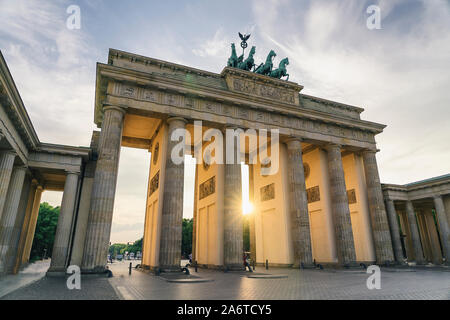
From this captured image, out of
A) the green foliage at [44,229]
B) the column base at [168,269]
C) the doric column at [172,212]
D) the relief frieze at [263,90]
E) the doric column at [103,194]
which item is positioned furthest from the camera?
the green foliage at [44,229]

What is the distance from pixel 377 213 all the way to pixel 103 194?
927 inches

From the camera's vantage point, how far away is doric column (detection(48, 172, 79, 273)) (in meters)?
16.0

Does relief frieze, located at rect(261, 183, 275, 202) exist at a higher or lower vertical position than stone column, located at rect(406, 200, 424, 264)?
higher

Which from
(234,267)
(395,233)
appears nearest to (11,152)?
(234,267)

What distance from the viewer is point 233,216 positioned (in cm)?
1997

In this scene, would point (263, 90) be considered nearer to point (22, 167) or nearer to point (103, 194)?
point (103, 194)

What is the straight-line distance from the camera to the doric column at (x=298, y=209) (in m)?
21.6

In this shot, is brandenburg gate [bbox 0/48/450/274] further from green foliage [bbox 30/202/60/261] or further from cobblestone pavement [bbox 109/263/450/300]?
green foliage [bbox 30/202/60/261]

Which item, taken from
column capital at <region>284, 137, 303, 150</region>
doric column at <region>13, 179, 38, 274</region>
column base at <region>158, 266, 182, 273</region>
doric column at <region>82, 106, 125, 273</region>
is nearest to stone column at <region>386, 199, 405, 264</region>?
column capital at <region>284, 137, 303, 150</region>

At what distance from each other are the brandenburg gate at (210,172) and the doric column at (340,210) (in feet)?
0.30

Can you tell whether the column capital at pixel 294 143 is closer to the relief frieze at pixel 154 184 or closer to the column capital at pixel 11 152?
the relief frieze at pixel 154 184

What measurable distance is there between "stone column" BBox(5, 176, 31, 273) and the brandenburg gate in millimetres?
126

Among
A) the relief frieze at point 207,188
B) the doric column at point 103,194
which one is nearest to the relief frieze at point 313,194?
the relief frieze at point 207,188
